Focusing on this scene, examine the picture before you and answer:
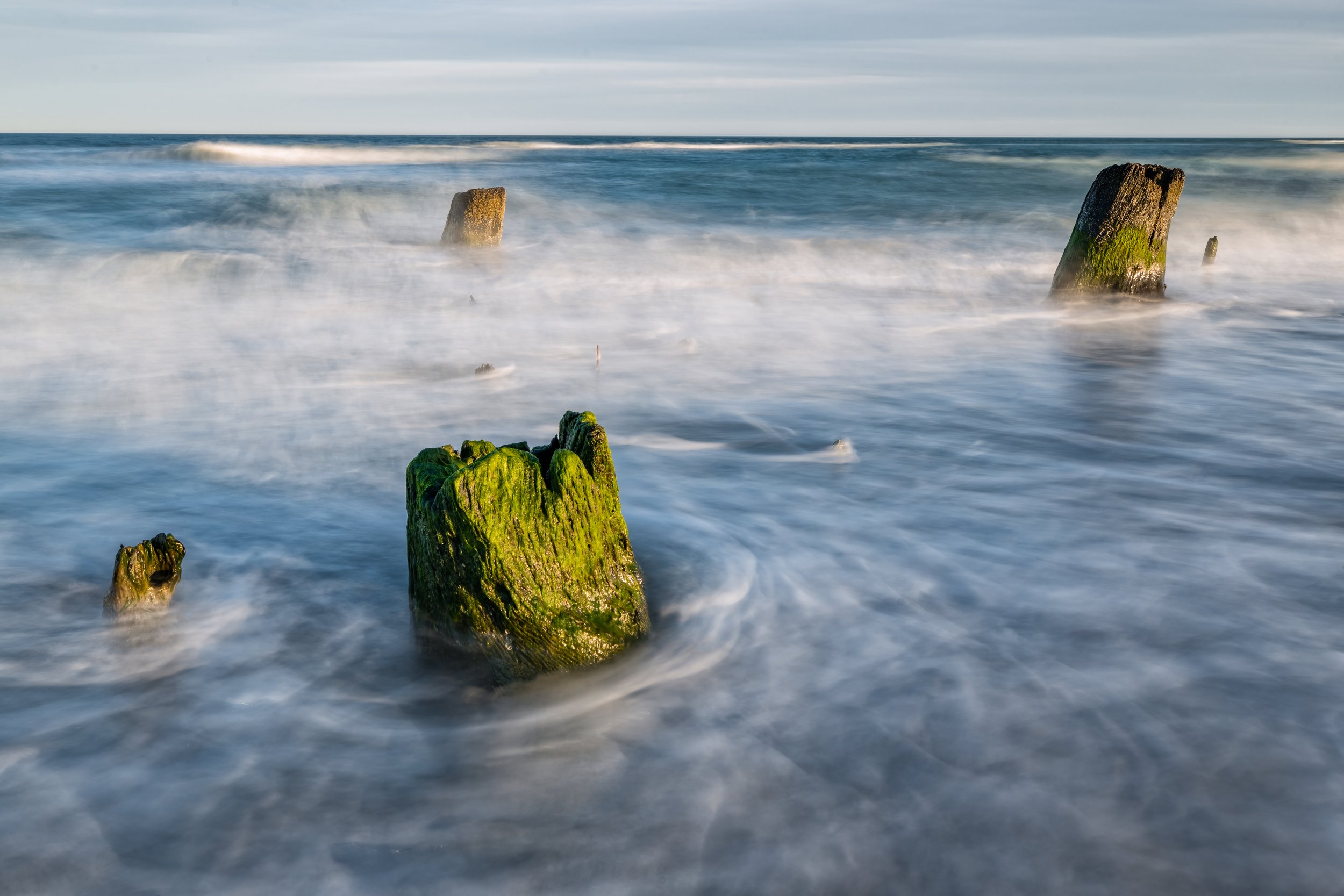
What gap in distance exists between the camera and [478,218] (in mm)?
15727

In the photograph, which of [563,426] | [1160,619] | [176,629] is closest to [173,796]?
[176,629]

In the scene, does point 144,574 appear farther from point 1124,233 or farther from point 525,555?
point 1124,233

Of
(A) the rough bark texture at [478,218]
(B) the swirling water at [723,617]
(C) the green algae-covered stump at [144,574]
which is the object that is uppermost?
(A) the rough bark texture at [478,218]

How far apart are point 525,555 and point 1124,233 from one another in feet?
31.2

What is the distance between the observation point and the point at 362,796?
295 centimetres

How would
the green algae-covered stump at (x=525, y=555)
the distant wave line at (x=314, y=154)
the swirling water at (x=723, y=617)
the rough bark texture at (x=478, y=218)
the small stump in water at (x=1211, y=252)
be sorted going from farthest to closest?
the distant wave line at (x=314, y=154) < the small stump in water at (x=1211, y=252) < the rough bark texture at (x=478, y=218) < the green algae-covered stump at (x=525, y=555) < the swirling water at (x=723, y=617)

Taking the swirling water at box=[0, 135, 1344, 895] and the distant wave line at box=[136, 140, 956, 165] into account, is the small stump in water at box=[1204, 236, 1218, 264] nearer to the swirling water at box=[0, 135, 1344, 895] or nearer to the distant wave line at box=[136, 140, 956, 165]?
the swirling water at box=[0, 135, 1344, 895]

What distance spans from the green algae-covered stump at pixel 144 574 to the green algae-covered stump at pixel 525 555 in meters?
0.93

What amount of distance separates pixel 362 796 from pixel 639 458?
133 inches

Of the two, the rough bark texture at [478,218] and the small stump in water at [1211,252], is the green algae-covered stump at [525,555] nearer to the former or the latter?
the rough bark texture at [478,218]

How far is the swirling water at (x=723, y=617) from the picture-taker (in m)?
2.75

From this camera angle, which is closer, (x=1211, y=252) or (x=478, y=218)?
(x=478, y=218)

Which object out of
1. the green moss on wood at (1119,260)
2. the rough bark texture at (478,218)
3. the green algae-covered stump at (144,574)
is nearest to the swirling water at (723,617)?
the green algae-covered stump at (144,574)

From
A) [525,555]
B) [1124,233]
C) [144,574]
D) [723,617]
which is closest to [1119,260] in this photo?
[1124,233]
